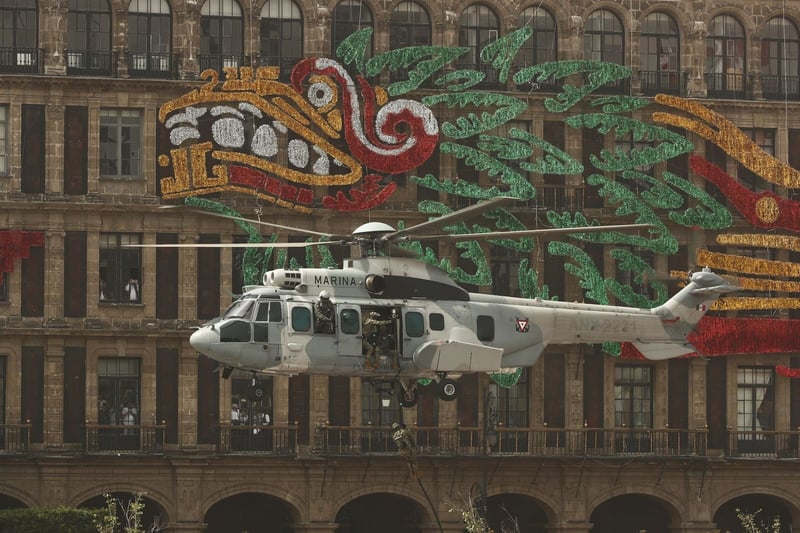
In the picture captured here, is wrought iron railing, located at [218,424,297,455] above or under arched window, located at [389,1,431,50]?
under

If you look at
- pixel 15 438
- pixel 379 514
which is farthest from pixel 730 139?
pixel 15 438

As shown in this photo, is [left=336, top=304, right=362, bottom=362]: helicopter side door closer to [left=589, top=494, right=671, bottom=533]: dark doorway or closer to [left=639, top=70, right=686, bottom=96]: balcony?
[left=589, top=494, right=671, bottom=533]: dark doorway

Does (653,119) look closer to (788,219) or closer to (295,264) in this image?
(788,219)

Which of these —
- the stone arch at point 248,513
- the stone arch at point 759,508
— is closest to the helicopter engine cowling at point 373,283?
the stone arch at point 248,513

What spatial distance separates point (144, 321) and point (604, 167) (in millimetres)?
18942

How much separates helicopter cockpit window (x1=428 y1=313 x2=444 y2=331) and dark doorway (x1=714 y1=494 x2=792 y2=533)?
87.4ft

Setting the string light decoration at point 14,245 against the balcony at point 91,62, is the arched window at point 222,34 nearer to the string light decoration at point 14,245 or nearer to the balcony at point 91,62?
the balcony at point 91,62

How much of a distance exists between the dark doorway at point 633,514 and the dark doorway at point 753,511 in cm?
226

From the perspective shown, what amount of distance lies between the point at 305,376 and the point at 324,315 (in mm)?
21163

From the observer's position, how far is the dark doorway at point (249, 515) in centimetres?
9288

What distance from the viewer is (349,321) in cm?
7175

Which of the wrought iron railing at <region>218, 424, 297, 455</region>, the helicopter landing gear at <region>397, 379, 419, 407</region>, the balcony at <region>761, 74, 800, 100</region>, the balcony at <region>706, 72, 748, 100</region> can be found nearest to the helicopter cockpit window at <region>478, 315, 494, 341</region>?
the helicopter landing gear at <region>397, 379, 419, 407</region>

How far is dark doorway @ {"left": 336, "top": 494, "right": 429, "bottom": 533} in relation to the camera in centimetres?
9419

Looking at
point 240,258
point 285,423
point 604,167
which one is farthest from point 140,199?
point 604,167
